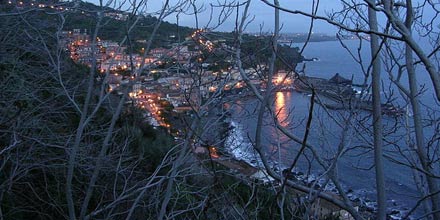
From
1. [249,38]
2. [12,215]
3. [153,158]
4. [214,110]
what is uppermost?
[249,38]

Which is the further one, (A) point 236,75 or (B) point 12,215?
(B) point 12,215

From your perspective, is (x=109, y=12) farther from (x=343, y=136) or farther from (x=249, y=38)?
(x=343, y=136)

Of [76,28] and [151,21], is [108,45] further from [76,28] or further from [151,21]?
[76,28]

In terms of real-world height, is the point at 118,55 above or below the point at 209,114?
above

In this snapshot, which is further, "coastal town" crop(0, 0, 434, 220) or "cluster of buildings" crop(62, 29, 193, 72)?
"cluster of buildings" crop(62, 29, 193, 72)

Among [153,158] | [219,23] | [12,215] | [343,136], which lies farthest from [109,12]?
[153,158]

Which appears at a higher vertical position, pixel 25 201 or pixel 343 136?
pixel 343 136

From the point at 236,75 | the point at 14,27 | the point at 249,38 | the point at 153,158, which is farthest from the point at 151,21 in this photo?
the point at 153,158

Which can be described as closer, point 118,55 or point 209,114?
point 209,114

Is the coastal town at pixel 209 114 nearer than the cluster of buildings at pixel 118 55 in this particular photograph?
Yes

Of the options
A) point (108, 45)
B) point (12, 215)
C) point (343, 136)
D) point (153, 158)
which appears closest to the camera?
point (343, 136)

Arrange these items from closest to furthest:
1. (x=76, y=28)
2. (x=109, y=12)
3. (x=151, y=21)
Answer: (x=109, y=12)
(x=151, y=21)
(x=76, y=28)
